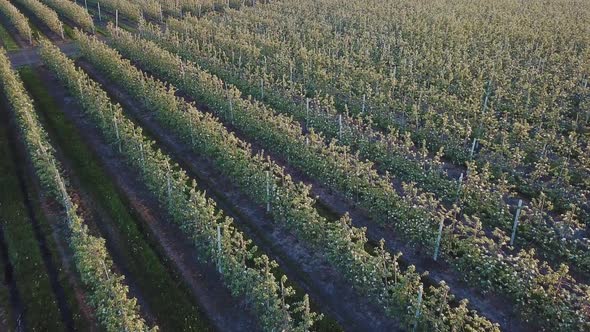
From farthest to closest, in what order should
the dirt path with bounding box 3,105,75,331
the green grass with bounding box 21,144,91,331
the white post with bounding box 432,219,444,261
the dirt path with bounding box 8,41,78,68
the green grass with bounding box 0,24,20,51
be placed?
1. the green grass with bounding box 0,24,20,51
2. the dirt path with bounding box 8,41,78,68
3. the white post with bounding box 432,219,444,261
4. the dirt path with bounding box 3,105,75,331
5. the green grass with bounding box 21,144,91,331

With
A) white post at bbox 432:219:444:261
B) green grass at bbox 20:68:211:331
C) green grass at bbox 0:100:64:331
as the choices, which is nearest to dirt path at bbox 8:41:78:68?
green grass at bbox 20:68:211:331

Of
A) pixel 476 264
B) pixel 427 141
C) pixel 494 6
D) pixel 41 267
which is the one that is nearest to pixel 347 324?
pixel 476 264

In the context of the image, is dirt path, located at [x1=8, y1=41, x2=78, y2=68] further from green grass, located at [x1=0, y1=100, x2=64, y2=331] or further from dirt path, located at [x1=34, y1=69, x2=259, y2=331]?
green grass, located at [x1=0, y1=100, x2=64, y2=331]

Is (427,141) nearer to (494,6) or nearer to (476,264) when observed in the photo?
(476,264)

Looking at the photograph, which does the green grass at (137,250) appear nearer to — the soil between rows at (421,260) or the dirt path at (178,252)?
the dirt path at (178,252)

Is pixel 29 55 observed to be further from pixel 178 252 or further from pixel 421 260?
pixel 421 260

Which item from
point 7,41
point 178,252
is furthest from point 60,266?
point 7,41
